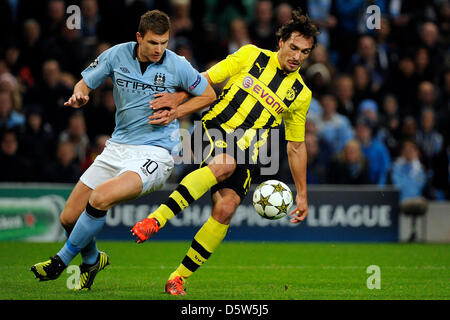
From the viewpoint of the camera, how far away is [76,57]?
13438 mm

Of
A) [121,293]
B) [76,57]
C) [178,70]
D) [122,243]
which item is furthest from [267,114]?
[76,57]

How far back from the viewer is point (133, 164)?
662cm

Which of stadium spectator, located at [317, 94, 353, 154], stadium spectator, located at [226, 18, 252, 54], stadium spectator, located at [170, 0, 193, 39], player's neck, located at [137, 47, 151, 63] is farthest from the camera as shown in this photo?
stadium spectator, located at [170, 0, 193, 39]

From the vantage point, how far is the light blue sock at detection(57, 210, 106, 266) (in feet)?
21.1

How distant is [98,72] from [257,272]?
293cm

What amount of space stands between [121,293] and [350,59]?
9.18m

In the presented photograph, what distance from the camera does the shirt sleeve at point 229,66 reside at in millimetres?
7117

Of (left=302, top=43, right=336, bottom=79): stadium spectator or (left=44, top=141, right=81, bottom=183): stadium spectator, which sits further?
(left=302, top=43, right=336, bottom=79): stadium spectator

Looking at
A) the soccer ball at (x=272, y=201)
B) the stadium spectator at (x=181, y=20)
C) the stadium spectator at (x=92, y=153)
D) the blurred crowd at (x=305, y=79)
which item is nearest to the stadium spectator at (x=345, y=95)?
the blurred crowd at (x=305, y=79)

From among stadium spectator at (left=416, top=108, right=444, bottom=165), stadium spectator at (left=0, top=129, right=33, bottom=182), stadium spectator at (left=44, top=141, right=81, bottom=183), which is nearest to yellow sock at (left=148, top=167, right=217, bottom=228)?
stadium spectator at (left=44, top=141, right=81, bottom=183)

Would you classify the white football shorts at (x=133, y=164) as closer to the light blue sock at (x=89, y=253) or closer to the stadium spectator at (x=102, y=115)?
the light blue sock at (x=89, y=253)

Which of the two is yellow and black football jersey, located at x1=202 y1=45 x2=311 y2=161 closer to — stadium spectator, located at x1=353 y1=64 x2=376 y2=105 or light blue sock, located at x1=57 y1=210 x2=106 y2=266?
light blue sock, located at x1=57 y1=210 x2=106 y2=266

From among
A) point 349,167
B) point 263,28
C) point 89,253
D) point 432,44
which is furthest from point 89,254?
point 432,44

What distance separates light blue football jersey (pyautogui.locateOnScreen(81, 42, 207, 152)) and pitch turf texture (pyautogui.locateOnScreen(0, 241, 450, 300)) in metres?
1.30
